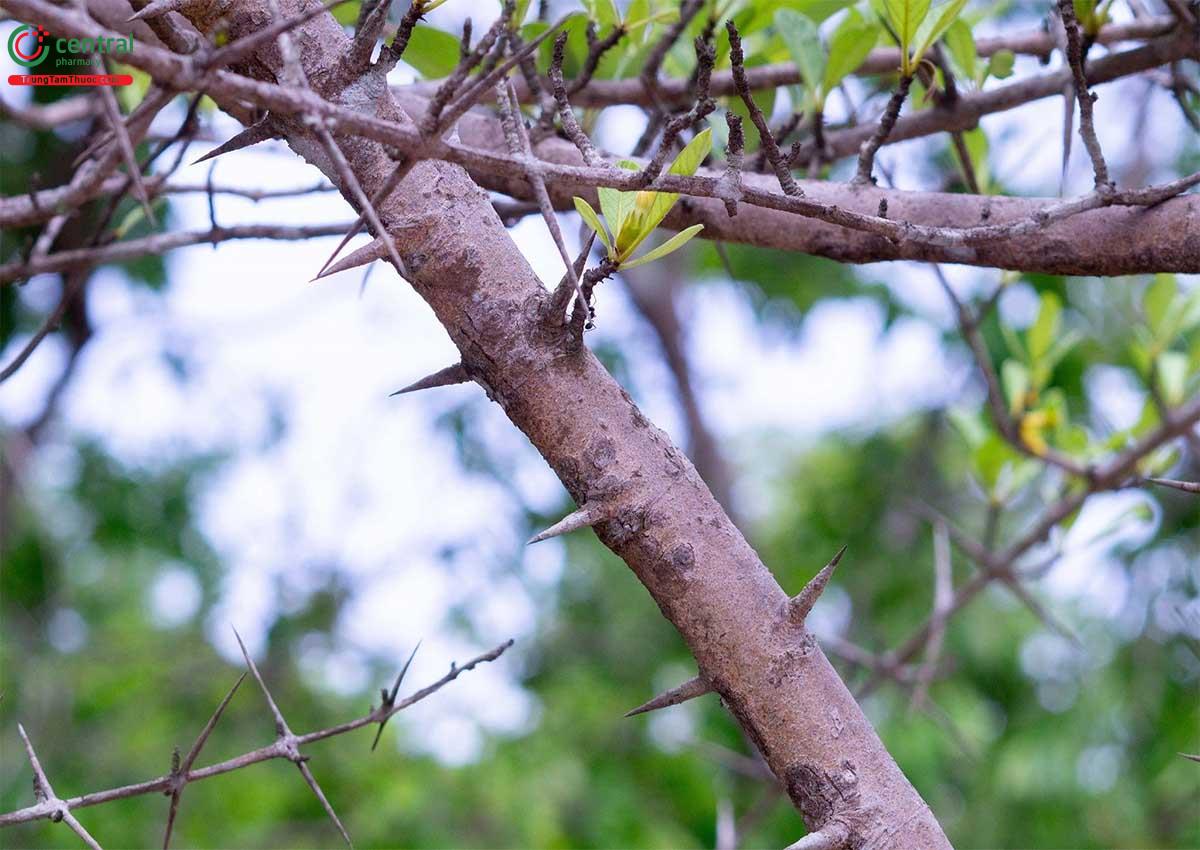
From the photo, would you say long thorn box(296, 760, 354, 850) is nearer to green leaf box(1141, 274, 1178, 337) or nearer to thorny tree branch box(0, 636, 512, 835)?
thorny tree branch box(0, 636, 512, 835)

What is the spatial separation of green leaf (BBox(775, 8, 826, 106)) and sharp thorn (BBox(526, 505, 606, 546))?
1.91 feet

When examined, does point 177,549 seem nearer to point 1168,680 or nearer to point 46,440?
point 46,440

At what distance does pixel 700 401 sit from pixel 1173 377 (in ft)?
8.04

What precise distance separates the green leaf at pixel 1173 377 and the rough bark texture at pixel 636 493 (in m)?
0.94

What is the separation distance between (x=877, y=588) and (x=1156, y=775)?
900 mm

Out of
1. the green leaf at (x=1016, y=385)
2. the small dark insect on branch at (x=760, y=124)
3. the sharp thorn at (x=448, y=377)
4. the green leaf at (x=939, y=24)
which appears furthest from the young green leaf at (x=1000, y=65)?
the sharp thorn at (x=448, y=377)

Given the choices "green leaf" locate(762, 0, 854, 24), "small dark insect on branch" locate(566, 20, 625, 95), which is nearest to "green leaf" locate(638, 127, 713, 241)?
"small dark insect on branch" locate(566, 20, 625, 95)

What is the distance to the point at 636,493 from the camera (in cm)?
68

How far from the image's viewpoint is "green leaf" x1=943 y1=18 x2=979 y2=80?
3.45ft

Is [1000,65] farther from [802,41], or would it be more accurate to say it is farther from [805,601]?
[805,601]

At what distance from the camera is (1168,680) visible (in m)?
2.95

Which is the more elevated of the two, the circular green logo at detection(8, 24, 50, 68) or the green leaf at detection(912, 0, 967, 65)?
the circular green logo at detection(8, 24, 50, 68)

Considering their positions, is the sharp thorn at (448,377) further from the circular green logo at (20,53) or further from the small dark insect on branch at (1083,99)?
the circular green logo at (20,53)

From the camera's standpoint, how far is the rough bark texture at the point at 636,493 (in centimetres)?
68
